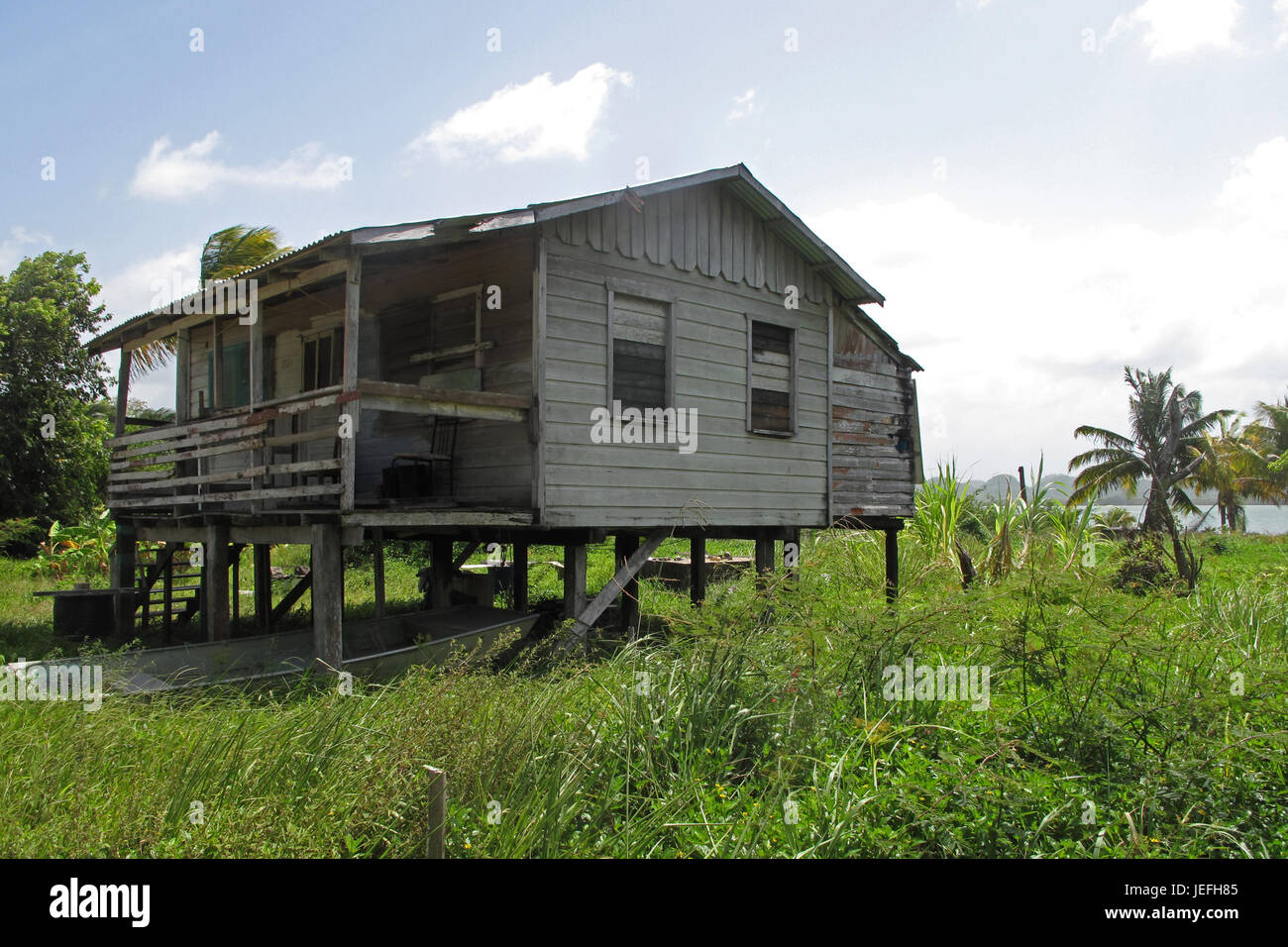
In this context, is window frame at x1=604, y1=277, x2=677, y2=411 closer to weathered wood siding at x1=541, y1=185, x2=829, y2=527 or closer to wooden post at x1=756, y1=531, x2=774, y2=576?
weathered wood siding at x1=541, y1=185, x2=829, y2=527

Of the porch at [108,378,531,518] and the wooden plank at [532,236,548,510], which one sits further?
the wooden plank at [532,236,548,510]

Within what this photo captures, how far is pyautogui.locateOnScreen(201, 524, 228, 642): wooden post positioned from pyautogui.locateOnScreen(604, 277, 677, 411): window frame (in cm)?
497

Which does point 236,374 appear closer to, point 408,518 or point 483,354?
point 483,354

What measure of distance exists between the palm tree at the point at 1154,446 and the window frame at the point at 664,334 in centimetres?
2447

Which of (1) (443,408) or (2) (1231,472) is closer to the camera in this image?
(1) (443,408)

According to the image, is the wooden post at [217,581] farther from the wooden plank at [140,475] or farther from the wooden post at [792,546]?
the wooden post at [792,546]

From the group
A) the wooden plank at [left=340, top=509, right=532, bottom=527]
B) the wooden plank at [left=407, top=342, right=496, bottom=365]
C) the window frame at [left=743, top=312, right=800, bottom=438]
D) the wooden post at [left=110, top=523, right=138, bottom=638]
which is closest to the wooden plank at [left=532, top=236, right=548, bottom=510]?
the wooden plank at [left=340, top=509, right=532, bottom=527]

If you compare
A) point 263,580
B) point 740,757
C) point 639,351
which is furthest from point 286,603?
point 740,757

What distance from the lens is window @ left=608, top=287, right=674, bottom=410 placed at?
1014cm

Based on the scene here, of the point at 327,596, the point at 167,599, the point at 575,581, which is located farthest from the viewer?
the point at 167,599

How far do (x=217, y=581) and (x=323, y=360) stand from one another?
11.7 feet

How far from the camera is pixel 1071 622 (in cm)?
639

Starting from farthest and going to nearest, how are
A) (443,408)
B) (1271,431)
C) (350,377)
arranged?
(1271,431) → (443,408) → (350,377)

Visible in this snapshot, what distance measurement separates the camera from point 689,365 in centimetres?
1086
